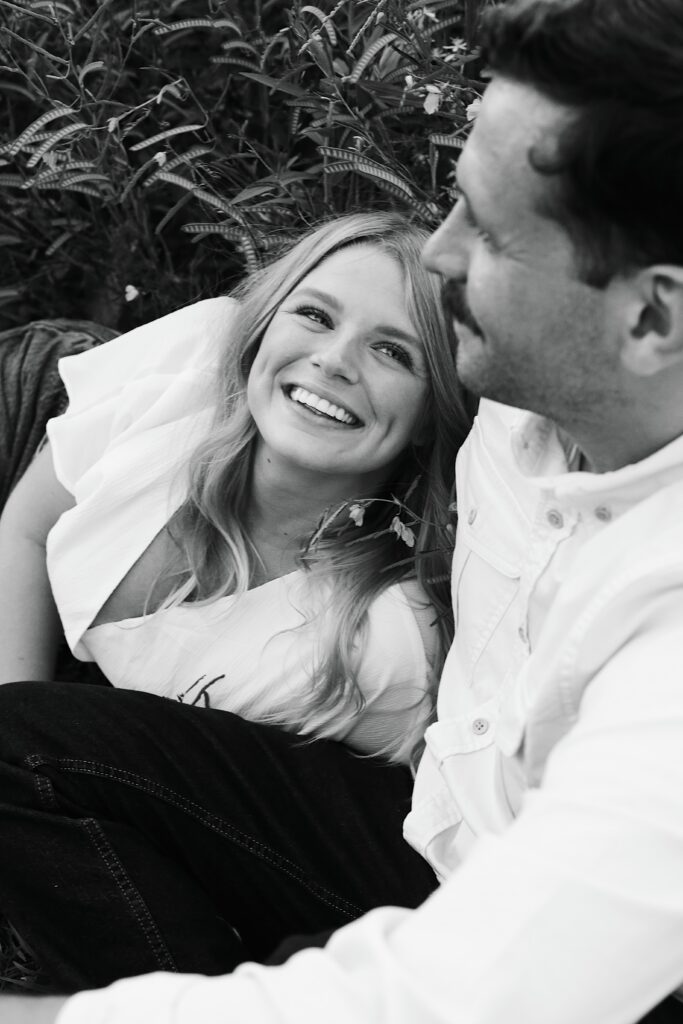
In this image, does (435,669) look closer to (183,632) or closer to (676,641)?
(183,632)

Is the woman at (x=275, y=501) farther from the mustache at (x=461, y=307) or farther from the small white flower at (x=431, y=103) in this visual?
the mustache at (x=461, y=307)

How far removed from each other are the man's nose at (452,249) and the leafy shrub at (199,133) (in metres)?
0.60

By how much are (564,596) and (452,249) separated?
1.47 feet

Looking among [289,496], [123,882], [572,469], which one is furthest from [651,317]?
[123,882]

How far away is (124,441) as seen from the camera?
2.30 metres

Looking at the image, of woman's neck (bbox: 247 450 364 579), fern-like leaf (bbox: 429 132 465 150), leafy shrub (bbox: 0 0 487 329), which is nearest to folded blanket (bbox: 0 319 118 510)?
leafy shrub (bbox: 0 0 487 329)

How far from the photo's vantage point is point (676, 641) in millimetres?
1150

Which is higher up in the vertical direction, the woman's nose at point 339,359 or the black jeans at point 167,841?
the woman's nose at point 339,359

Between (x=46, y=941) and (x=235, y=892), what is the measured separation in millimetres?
309

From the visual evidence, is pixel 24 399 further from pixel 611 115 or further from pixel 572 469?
pixel 611 115

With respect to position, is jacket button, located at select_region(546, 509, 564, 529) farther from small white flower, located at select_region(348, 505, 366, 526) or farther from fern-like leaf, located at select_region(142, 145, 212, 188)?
fern-like leaf, located at select_region(142, 145, 212, 188)

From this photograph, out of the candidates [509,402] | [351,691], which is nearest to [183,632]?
[351,691]

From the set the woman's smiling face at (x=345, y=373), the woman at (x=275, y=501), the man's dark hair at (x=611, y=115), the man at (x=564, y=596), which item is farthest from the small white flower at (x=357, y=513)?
the man's dark hair at (x=611, y=115)

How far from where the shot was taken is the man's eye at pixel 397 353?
208cm
